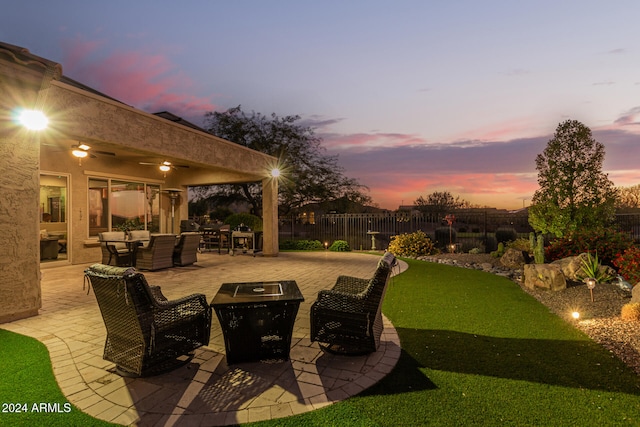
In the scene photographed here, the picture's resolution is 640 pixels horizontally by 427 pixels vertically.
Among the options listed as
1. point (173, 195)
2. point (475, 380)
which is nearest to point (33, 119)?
point (475, 380)

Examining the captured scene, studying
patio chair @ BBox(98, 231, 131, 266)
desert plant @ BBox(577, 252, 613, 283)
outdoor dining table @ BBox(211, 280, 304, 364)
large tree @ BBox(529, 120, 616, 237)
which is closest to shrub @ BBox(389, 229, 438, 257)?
large tree @ BBox(529, 120, 616, 237)

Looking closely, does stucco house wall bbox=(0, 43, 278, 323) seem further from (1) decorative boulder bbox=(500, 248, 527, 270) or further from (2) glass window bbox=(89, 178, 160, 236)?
(1) decorative boulder bbox=(500, 248, 527, 270)

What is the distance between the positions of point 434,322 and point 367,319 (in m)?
1.77

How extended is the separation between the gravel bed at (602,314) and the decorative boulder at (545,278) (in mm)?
129

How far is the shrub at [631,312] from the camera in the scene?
13.9 feet

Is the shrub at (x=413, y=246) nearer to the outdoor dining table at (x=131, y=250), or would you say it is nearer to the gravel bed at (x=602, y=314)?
the gravel bed at (x=602, y=314)

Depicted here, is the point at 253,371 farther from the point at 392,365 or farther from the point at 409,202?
the point at 409,202

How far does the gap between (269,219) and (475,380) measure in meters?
9.77

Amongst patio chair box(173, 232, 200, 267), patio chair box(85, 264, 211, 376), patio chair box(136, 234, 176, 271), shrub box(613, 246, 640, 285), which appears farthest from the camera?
patio chair box(173, 232, 200, 267)

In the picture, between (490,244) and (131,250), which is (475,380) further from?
(490,244)

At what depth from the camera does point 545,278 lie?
247 inches

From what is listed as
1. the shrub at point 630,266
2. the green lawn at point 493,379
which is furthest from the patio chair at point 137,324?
the shrub at point 630,266

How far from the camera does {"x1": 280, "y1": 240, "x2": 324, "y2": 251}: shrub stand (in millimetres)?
14758

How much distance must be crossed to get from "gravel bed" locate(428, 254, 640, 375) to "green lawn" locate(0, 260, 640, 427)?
0.58 feet
